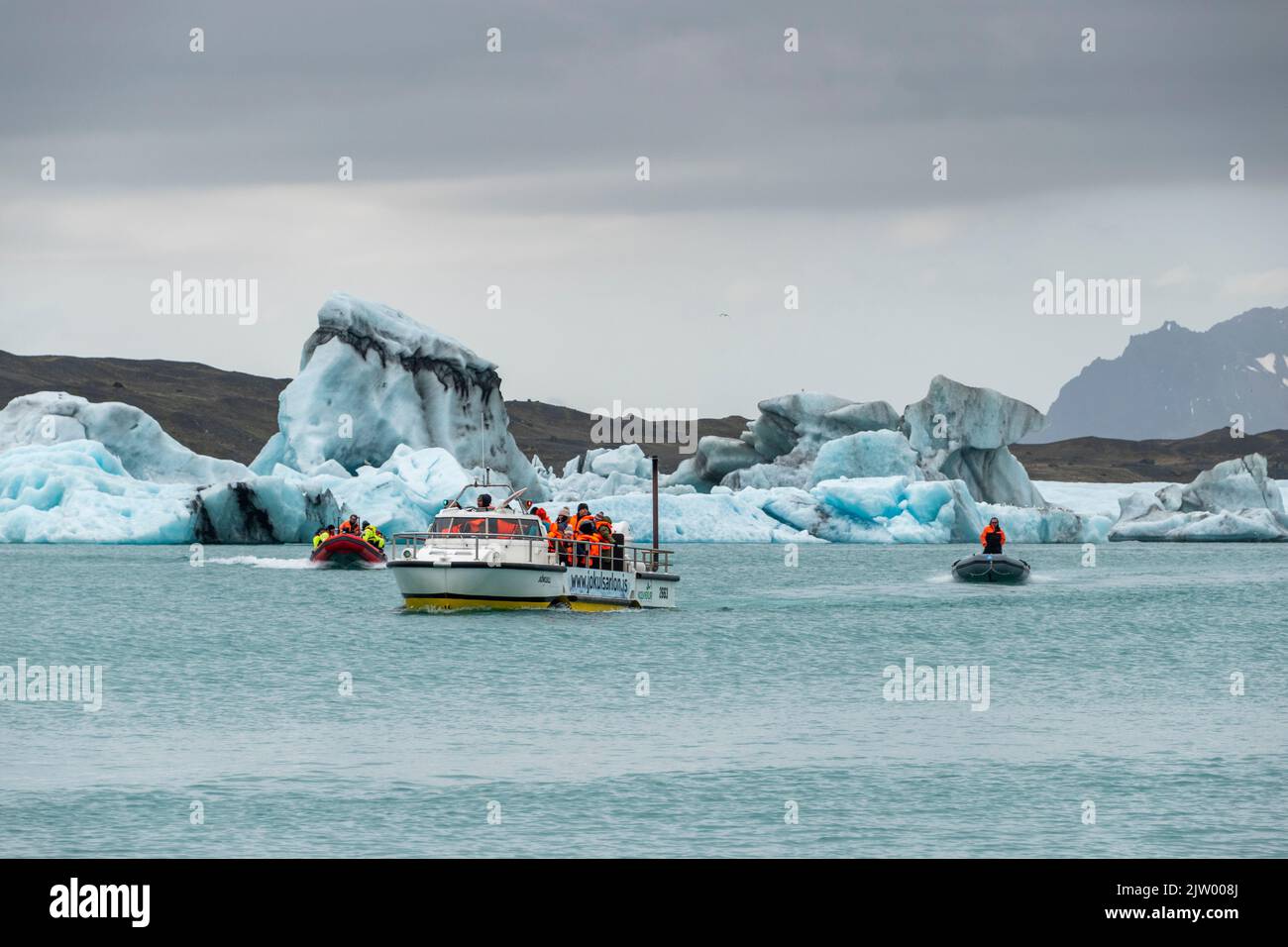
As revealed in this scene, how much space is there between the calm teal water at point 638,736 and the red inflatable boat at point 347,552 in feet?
48.7

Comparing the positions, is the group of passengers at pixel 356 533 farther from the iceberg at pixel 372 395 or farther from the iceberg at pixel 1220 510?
the iceberg at pixel 1220 510

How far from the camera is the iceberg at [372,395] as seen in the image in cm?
7656

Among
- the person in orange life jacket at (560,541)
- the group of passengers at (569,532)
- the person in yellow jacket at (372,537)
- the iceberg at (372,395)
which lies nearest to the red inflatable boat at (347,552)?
the person in yellow jacket at (372,537)

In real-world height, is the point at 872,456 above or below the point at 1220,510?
above

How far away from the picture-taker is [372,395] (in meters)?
77.4

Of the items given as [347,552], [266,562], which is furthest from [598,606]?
[266,562]

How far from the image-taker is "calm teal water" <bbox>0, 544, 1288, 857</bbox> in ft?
48.8

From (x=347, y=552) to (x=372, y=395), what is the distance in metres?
20.5

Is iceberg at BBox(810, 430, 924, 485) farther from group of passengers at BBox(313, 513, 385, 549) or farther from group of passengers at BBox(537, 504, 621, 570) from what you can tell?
group of passengers at BBox(537, 504, 621, 570)

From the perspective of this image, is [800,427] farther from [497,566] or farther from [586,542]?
[497,566]

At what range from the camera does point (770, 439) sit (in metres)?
93.1

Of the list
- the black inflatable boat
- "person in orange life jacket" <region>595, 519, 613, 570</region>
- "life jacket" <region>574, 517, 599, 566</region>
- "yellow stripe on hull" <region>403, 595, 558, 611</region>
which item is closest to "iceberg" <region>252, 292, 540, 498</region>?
the black inflatable boat
